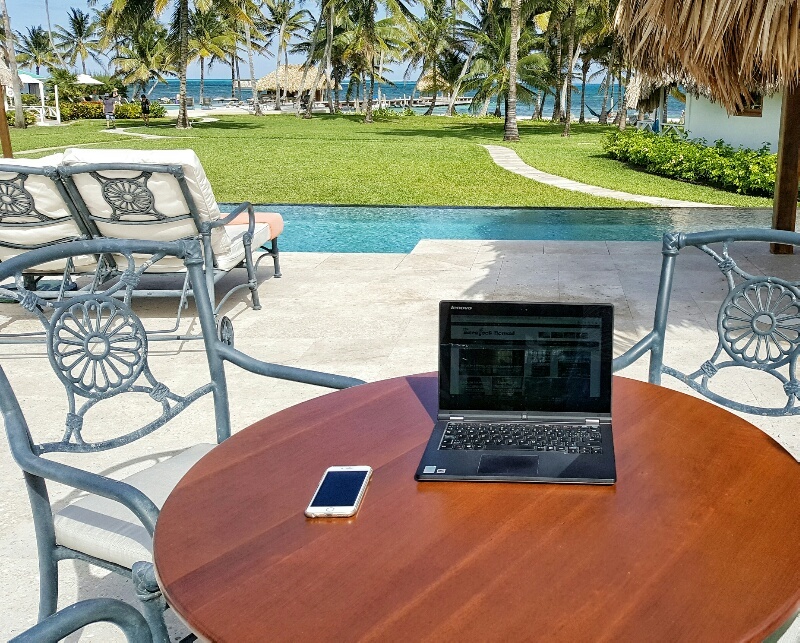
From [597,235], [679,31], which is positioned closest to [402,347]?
[679,31]

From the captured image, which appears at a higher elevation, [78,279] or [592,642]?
[592,642]

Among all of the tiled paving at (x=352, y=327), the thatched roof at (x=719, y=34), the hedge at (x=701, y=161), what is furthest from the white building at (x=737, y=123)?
the thatched roof at (x=719, y=34)

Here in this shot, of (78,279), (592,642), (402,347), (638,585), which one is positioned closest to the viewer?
(592,642)

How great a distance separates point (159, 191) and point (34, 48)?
69.5m

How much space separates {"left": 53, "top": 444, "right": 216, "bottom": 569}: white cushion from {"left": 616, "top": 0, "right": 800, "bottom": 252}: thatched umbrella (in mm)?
3222

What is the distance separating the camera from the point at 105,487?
68.6 inches

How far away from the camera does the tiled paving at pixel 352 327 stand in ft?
10.0

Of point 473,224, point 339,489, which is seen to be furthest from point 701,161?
point 339,489

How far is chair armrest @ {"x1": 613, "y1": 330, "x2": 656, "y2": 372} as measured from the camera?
2238 mm

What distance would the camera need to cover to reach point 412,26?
37.0 metres

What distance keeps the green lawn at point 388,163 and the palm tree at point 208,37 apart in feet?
14.7

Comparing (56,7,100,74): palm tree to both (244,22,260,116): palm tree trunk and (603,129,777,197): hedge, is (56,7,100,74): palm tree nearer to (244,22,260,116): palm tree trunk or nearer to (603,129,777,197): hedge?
(244,22,260,116): palm tree trunk

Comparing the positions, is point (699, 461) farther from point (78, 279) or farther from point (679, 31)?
point (78, 279)

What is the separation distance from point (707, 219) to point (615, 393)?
901 centimetres
